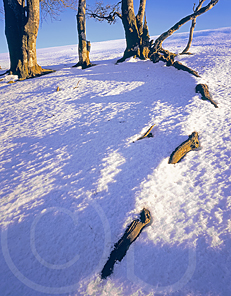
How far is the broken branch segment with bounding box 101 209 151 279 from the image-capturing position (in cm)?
221

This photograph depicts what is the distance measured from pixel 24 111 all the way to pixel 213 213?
20.7 ft

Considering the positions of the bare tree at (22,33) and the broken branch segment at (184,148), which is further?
the bare tree at (22,33)

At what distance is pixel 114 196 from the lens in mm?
3045

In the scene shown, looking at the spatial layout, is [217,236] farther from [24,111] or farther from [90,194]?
[24,111]

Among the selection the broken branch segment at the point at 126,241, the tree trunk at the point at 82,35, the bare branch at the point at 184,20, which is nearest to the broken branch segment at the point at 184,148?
the broken branch segment at the point at 126,241

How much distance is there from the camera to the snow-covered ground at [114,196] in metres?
2.15

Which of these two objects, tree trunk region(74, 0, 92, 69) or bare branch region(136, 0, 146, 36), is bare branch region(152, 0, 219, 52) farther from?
tree trunk region(74, 0, 92, 69)

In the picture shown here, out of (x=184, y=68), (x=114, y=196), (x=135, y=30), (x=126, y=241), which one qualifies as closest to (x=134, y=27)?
(x=135, y=30)

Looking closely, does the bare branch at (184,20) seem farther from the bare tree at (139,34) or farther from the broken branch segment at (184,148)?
the broken branch segment at (184,148)

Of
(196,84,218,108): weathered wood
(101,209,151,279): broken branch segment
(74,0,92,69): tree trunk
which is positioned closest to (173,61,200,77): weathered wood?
(196,84,218,108): weathered wood

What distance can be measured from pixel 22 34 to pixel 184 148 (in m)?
9.98

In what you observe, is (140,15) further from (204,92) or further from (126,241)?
(126,241)

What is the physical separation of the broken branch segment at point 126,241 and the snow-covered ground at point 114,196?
0.23 ft

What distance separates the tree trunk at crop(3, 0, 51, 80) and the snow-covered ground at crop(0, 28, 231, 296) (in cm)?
429
